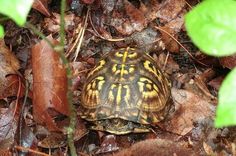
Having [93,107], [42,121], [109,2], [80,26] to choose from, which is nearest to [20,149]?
[42,121]

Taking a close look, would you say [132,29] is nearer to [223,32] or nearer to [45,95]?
[45,95]

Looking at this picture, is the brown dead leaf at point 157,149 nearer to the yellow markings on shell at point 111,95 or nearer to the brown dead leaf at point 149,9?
the yellow markings on shell at point 111,95

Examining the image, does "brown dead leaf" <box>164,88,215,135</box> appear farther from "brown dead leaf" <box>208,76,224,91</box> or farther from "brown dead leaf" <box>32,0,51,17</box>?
"brown dead leaf" <box>32,0,51,17</box>

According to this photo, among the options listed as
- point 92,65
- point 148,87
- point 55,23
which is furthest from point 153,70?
point 55,23

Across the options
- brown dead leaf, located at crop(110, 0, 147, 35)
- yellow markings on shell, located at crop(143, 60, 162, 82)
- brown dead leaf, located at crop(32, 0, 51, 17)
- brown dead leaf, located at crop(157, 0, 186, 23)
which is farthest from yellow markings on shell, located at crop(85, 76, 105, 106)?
brown dead leaf, located at crop(157, 0, 186, 23)

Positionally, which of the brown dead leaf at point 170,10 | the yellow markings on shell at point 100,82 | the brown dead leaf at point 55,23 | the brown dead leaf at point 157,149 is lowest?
the brown dead leaf at point 157,149

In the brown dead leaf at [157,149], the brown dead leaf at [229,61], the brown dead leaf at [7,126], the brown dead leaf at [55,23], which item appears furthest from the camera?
the brown dead leaf at [55,23]

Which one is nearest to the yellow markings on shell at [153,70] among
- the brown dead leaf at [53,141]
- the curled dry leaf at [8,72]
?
the brown dead leaf at [53,141]
